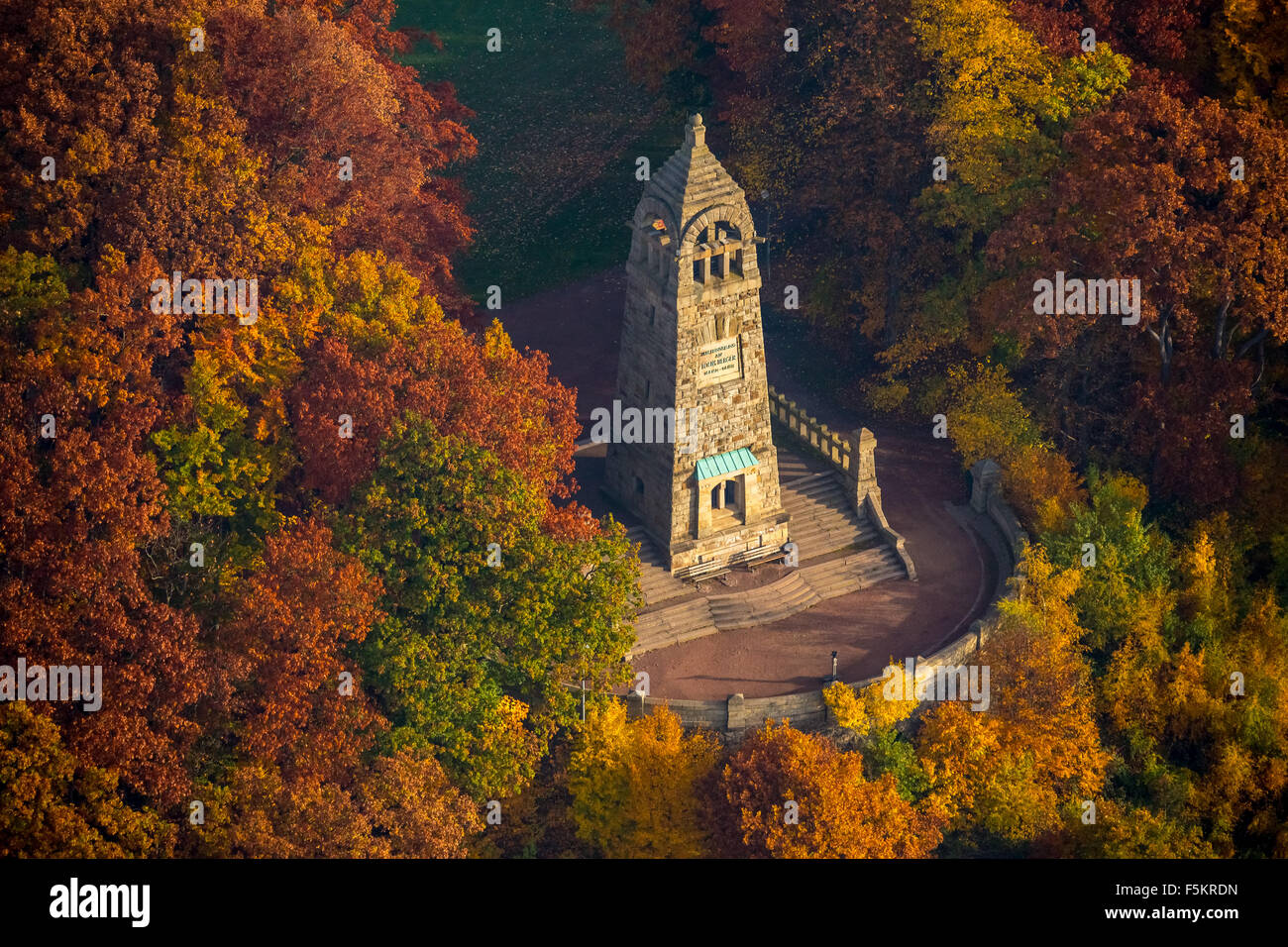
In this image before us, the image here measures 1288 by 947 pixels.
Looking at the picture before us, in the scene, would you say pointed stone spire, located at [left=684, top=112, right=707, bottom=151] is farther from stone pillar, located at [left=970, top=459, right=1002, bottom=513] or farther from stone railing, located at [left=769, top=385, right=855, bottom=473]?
stone pillar, located at [left=970, top=459, right=1002, bottom=513]

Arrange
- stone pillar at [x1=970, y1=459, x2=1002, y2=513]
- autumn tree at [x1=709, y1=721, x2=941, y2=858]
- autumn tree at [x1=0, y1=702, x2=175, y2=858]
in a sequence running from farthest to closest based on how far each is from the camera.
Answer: stone pillar at [x1=970, y1=459, x2=1002, y2=513]
autumn tree at [x1=709, y1=721, x2=941, y2=858]
autumn tree at [x1=0, y1=702, x2=175, y2=858]

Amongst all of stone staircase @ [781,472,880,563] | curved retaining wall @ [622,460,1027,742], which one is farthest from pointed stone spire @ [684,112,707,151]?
curved retaining wall @ [622,460,1027,742]

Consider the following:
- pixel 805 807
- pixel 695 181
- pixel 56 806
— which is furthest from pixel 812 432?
pixel 56 806

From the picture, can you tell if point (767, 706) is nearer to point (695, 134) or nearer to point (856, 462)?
point (856, 462)

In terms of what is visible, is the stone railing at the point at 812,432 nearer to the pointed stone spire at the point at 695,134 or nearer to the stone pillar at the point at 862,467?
the stone pillar at the point at 862,467

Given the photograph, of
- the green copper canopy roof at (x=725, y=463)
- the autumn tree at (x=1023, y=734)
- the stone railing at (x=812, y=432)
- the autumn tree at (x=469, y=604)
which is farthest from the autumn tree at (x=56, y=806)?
the stone railing at (x=812, y=432)

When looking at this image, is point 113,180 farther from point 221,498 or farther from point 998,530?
point 998,530
